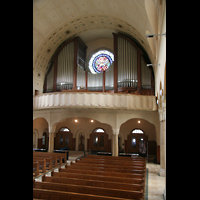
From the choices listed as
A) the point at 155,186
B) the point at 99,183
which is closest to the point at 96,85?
the point at 155,186

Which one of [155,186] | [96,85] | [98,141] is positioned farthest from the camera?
[98,141]

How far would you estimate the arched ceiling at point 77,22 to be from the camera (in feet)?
44.0

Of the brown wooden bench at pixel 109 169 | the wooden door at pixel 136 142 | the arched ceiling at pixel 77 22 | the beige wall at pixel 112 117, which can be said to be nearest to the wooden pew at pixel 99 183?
the brown wooden bench at pixel 109 169

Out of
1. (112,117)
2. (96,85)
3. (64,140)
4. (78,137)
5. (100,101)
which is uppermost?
(96,85)

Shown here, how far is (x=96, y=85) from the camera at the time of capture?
1644 cm

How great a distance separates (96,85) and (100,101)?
275cm

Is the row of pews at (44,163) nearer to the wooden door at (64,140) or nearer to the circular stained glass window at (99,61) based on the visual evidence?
the wooden door at (64,140)

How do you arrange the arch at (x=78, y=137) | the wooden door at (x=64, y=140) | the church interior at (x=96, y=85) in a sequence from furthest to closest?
the wooden door at (x=64, y=140) → the arch at (x=78, y=137) → the church interior at (x=96, y=85)

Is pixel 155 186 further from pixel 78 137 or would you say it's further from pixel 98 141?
pixel 78 137

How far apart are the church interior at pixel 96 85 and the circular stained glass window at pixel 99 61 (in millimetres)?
104

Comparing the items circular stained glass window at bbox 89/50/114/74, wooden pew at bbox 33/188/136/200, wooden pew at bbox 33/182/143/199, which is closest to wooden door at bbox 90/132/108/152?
circular stained glass window at bbox 89/50/114/74
